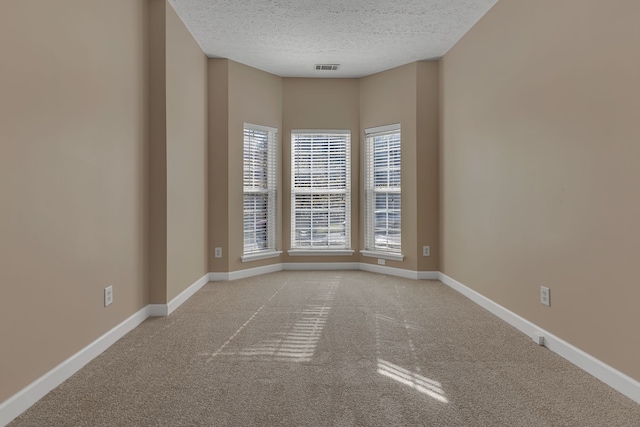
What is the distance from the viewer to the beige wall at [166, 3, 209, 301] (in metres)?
3.27

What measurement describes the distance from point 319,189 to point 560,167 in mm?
3335

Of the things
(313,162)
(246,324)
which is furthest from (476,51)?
(246,324)

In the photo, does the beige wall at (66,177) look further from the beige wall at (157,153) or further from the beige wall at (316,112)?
the beige wall at (316,112)

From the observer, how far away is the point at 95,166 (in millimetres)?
2336

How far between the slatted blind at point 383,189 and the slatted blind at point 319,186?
0.30 meters

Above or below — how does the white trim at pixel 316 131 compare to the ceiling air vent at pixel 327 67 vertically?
below

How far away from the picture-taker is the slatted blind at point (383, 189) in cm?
489

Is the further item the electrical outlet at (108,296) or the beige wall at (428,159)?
the beige wall at (428,159)

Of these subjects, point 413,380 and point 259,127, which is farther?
point 259,127

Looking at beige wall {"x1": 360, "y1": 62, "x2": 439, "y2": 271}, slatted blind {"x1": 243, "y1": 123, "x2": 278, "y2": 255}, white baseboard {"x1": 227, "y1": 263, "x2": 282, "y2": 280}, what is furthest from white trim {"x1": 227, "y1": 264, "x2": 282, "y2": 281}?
beige wall {"x1": 360, "y1": 62, "x2": 439, "y2": 271}

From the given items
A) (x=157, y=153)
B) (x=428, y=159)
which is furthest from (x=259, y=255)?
(x=428, y=159)

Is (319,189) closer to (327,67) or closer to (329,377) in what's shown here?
(327,67)

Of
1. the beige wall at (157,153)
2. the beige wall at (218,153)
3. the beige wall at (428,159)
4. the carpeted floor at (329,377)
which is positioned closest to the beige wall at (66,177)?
the beige wall at (157,153)

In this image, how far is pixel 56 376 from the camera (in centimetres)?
193
